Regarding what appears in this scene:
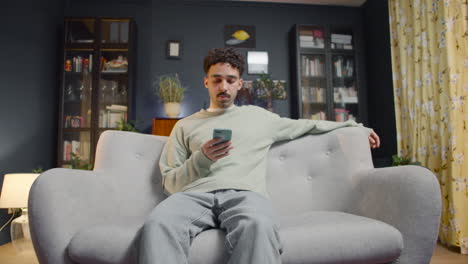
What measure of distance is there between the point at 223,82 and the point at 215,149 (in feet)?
1.46

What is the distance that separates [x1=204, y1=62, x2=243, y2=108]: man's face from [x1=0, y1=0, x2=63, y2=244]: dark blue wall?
2.22 m

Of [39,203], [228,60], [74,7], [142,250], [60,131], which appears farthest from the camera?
[74,7]

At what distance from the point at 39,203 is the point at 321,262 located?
0.96 m

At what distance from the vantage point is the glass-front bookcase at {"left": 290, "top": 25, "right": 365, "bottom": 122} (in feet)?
13.1

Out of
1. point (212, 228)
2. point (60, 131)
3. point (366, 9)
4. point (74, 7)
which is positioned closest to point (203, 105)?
point (60, 131)

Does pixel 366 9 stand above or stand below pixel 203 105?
above

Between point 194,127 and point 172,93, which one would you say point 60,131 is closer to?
point 172,93

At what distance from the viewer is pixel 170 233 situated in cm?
97

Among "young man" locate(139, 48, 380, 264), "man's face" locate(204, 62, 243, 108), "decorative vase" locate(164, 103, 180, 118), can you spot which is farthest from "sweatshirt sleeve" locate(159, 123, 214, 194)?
"decorative vase" locate(164, 103, 180, 118)

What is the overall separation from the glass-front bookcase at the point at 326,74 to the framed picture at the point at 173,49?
145cm

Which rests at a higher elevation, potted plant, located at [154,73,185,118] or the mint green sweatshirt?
potted plant, located at [154,73,185,118]

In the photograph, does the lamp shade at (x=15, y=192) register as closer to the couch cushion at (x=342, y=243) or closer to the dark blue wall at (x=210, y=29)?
the dark blue wall at (x=210, y=29)

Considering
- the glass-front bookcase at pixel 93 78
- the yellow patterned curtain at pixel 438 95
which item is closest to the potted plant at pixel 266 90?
the yellow patterned curtain at pixel 438 95

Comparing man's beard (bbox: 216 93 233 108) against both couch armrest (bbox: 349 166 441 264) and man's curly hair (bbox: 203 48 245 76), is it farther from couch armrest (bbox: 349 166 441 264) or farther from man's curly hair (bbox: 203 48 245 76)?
couch armrest (bbox: 349 166 441 264)
